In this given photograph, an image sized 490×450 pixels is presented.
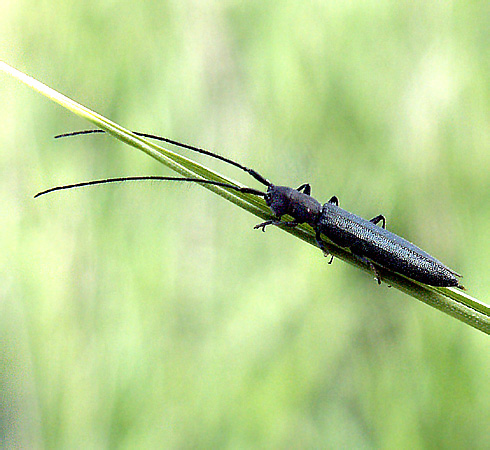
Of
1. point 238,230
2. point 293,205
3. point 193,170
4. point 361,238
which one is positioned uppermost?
point 238,230

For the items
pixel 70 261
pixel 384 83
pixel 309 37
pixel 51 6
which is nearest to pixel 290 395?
pixel 70 261

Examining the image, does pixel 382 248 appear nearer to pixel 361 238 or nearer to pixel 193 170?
pixel 361 238

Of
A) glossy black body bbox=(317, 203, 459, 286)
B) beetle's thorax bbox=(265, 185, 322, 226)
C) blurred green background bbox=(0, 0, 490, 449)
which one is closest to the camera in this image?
glossy black body bbox=(317, 203, 459, 286)

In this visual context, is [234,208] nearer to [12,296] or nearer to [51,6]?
[12,296]

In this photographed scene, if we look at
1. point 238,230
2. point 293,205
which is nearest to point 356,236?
point 293,205

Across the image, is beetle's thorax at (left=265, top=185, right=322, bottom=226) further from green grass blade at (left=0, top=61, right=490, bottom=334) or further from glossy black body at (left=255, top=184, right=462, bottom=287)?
green grass blade at (left=0, top=61, right=490, bottom=334)

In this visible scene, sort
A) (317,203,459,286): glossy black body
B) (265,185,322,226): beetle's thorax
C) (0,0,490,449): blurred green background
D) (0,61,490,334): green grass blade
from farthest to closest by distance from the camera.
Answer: (0,0,490,449): blurred green background → (265,185,322,226): beetle's thorax → (317,203,459,286): glossy black body → (0,61,490,334): green grass blade

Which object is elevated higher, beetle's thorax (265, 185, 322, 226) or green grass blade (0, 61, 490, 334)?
beetle's thorax (265, 185, 322, 226)

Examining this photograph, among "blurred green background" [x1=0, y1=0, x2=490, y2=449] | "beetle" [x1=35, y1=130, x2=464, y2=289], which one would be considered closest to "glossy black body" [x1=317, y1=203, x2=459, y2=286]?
"beetle" [x1=35, y1=130, x2=464, y2=289]
